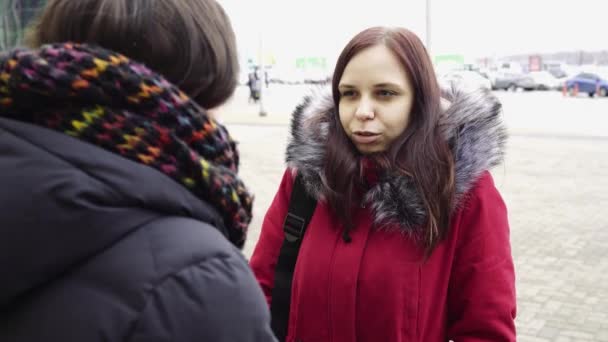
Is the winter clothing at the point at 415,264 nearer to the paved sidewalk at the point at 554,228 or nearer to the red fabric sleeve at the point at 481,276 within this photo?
the red fabric sleeve at the point at 481,276

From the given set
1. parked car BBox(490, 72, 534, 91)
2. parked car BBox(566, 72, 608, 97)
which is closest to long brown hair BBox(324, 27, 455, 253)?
parked car BBox(566, 72, 608, 97)

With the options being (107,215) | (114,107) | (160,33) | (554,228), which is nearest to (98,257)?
(107,215)

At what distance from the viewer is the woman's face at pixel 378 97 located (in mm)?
2133

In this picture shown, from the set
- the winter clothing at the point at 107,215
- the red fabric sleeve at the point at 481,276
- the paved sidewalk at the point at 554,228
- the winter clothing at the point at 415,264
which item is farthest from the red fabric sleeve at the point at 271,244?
the paved sidewalk at the point at 554,228

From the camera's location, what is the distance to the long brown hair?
2035mm

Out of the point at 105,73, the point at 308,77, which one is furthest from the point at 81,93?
the point at 308,77

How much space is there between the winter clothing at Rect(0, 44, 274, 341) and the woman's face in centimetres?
109

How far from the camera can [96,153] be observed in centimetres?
105

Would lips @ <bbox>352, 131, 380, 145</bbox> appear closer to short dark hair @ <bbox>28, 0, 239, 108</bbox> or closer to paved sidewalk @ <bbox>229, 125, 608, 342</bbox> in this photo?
short dark hair @ <bbox>28, 0, 239, 108</bbox>

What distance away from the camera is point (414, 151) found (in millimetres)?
2086

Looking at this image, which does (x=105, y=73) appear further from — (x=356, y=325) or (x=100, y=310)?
(x=356, y=325)

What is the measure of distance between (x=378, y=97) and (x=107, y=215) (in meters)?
1.30

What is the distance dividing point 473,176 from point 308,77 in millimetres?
62532

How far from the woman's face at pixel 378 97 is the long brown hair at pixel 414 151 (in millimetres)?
23
